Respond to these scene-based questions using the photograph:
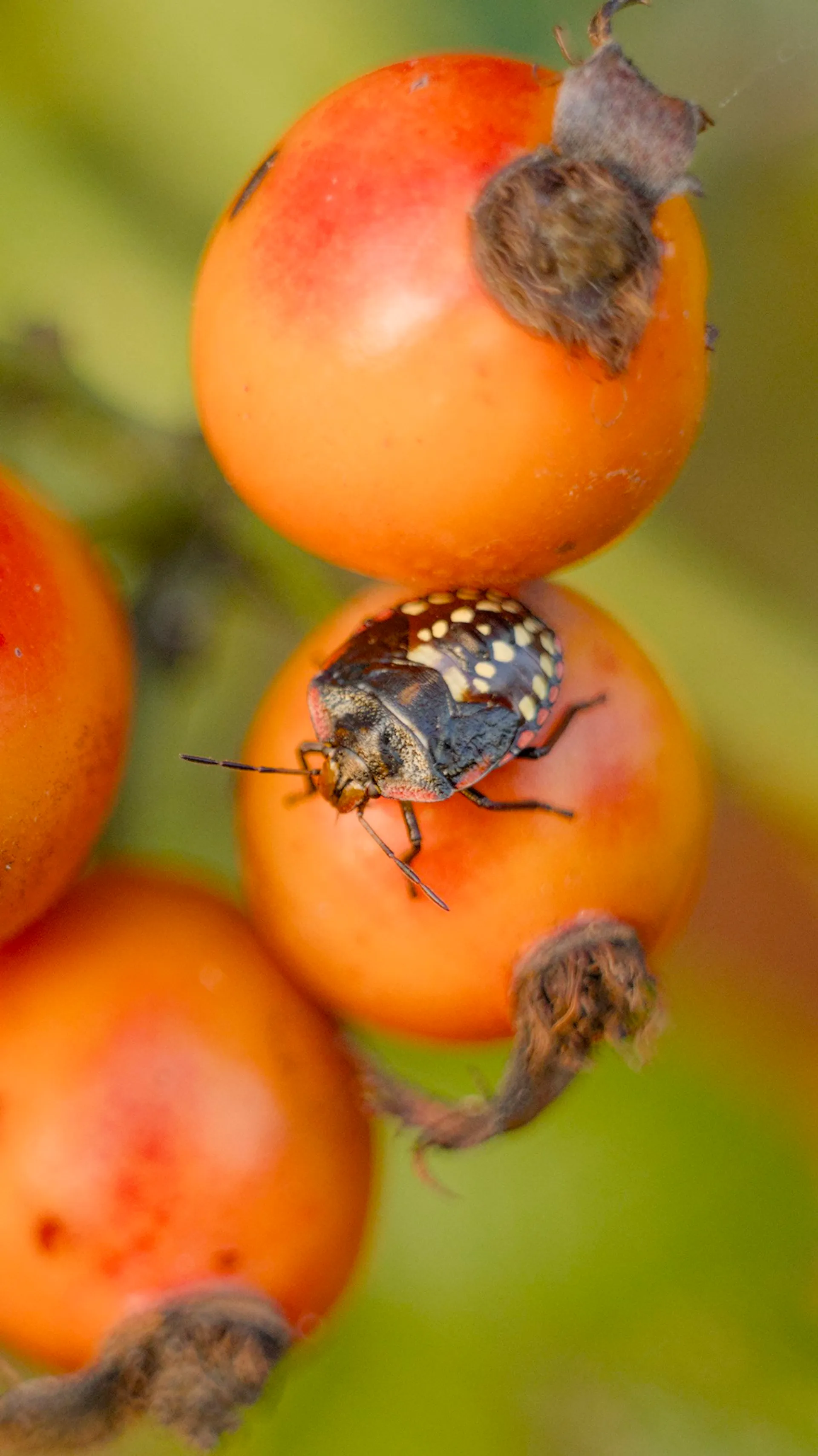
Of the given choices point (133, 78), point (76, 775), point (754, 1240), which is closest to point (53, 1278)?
point (76, 775)

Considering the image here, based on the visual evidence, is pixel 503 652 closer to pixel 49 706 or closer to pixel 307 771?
pixel 307 771

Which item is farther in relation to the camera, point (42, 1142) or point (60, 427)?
point (60, 427)

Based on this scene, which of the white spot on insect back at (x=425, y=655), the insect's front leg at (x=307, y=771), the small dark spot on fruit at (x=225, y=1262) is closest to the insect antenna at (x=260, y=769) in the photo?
the insect's front leg at (x=307, y=771)

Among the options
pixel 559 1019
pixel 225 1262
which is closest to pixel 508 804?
pixel 559 1019

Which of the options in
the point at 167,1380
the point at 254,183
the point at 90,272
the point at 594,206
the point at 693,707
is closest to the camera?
the point at 594,206

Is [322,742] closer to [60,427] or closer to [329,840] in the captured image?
[329,840]

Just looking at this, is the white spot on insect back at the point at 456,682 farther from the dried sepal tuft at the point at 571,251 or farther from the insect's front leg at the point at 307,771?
the dried sepal tuft at the point at 571,251
